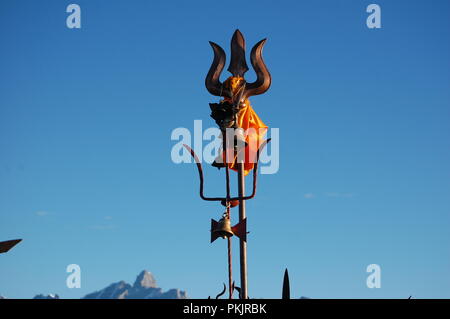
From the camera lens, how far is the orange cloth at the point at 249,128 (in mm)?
14156

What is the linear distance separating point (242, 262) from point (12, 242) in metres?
6.28

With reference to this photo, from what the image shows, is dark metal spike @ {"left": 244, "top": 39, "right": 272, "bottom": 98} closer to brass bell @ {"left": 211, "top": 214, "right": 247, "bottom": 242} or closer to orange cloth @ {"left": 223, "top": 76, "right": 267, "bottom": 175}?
orange cloth @ {"left": 223, "top": 76, "right": 267, "bottom": 175}

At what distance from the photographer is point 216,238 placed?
43.0 feet

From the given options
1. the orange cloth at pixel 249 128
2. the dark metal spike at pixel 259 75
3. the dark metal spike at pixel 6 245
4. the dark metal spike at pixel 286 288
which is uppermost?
the dark metal spike at pixel 259 75

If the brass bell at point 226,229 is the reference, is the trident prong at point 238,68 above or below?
above

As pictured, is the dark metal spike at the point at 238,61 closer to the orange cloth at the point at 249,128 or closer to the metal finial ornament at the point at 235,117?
the metal finial ornament at the point at 235,117

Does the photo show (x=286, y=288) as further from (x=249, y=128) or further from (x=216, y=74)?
(x=216, y=74)

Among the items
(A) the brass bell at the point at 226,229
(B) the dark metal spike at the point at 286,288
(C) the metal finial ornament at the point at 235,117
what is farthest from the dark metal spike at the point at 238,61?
(B) the dark metal spike at the point at 286,288

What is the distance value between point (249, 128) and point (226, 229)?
230 centimetres

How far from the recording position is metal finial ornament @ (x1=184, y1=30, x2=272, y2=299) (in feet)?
43.2

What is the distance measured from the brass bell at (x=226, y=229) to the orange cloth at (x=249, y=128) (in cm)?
132

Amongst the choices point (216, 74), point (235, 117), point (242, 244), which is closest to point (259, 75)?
point (216, 74)

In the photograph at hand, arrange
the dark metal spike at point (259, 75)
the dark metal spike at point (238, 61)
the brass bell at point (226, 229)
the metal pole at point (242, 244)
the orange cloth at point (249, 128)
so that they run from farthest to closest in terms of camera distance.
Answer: the dark metal spike at point (238, 61), the dark metal spike at point (259, 75), the orange cloth at point (249, 128), the metal pole at point (242, 244), the brass bell at point (226, 229)
